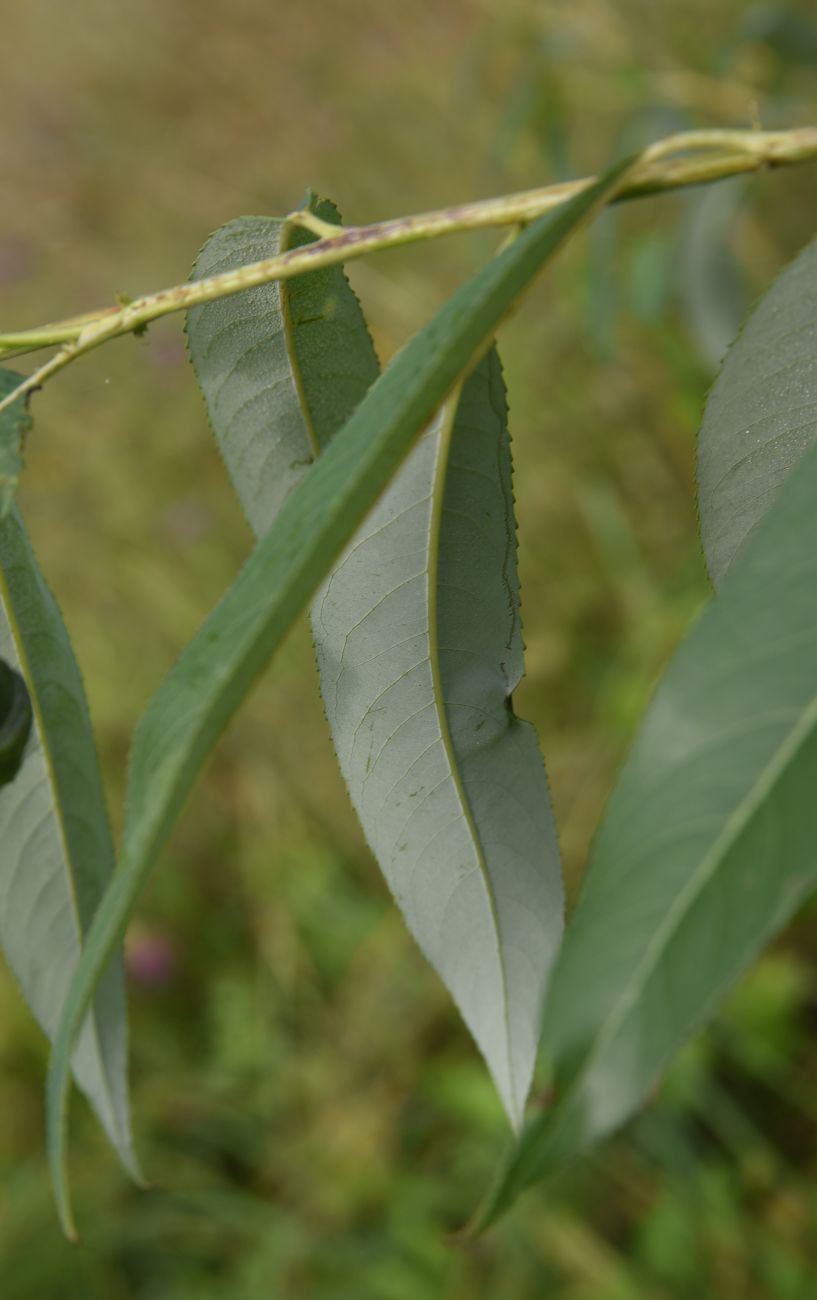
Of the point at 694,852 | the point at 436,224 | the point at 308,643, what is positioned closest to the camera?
the point at 694,852

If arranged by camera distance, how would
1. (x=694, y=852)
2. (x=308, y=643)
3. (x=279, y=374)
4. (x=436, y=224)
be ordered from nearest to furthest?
(x=694, y=852), (x=436, y=224), (x=279, y=374), (x=308, y=643)

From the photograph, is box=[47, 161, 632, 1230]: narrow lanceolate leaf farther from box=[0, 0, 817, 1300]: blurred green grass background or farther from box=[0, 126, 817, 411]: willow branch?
box=[0, 0, 817, 1300]: blurred green grass background

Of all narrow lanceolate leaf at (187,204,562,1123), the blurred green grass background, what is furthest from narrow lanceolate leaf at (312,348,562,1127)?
the blurred green grass background

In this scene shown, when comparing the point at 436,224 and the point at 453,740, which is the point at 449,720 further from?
the point at 436,224

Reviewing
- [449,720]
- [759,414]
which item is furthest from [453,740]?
[759,414]

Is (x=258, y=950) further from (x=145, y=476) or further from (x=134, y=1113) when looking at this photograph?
(x=145, y=476)

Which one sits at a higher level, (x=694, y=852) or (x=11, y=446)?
(x=11, y=446)
